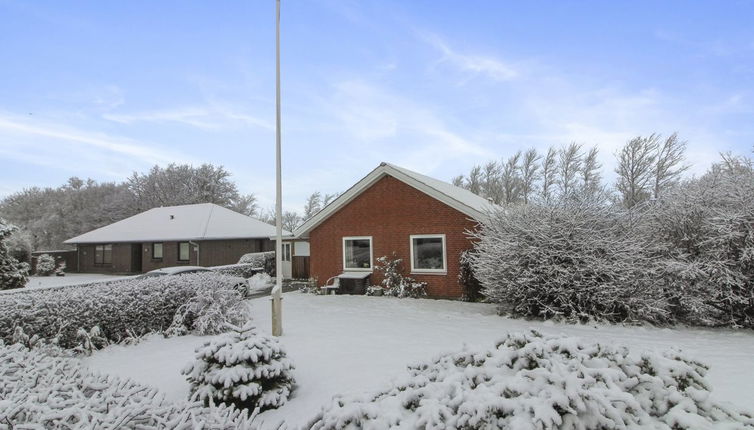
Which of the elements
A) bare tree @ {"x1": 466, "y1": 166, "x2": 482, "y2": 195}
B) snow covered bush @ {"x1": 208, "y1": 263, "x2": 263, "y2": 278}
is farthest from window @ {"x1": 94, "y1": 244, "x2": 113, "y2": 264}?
bare tree @ {"x1": 466, "y1": 166, "x2": 482, "y2": 195}

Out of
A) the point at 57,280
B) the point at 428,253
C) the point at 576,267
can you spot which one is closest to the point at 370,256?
the point at 428,253

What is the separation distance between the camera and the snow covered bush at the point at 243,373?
4.95 meters

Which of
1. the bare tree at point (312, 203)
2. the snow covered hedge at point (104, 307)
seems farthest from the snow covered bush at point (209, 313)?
the bare tree at point (312, 203)

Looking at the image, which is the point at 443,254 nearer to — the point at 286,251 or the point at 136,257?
the point at 286,251

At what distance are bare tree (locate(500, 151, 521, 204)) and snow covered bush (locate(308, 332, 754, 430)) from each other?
124ft

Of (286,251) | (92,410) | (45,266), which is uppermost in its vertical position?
(286,251)

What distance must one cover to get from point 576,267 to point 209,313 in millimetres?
8700

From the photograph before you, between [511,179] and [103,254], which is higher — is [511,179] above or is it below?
above

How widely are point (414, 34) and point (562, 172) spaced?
96.9ft

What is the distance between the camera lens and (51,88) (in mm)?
10336

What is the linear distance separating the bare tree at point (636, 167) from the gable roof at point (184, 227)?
26.0 metres

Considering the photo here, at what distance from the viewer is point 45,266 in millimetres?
28328

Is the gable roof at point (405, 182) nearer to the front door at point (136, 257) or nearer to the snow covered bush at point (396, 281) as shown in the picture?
the snow covered bush at point (396, 281)

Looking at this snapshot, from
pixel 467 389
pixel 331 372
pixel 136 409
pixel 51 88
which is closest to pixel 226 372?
pixel 331 372
